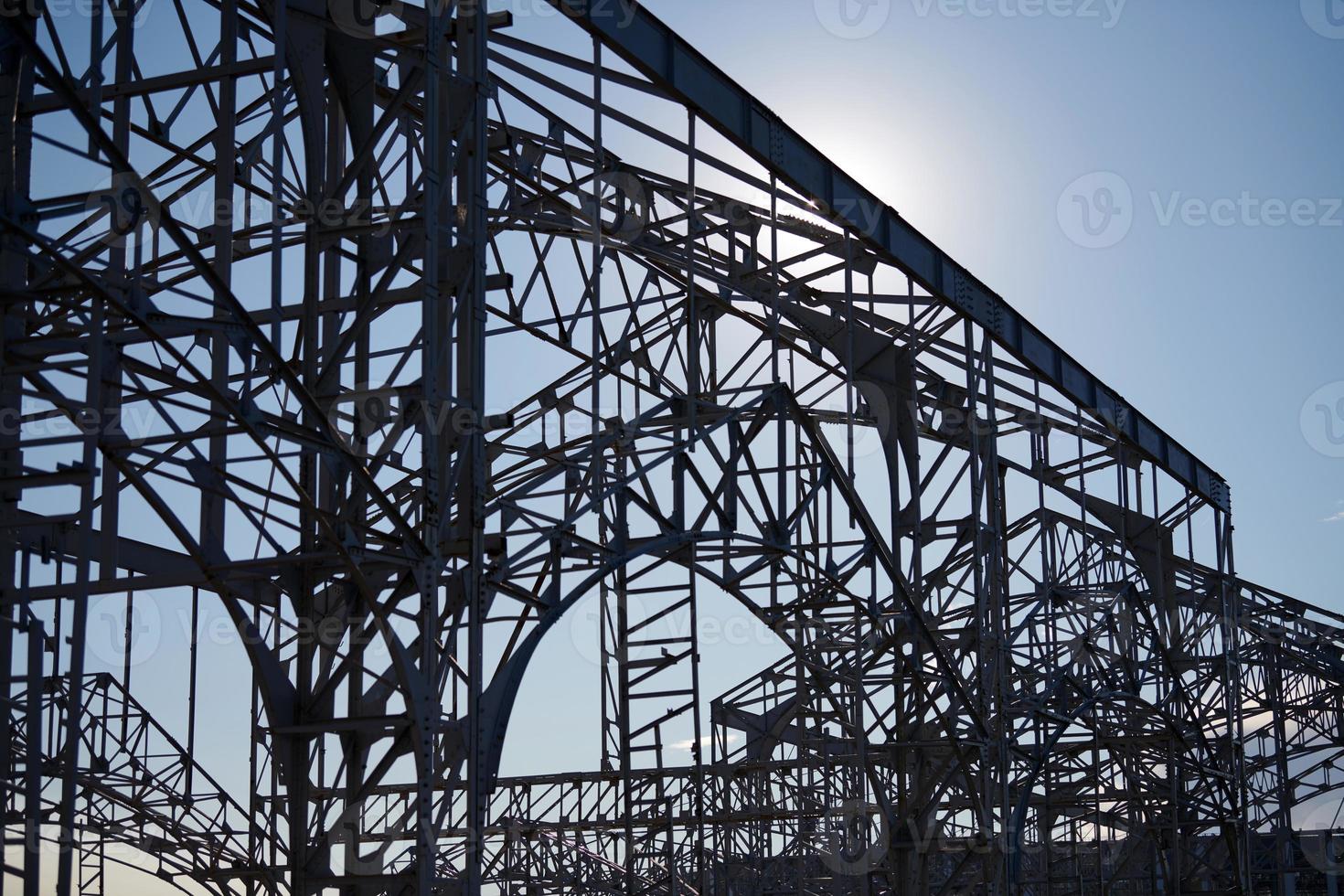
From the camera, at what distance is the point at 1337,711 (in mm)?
45344

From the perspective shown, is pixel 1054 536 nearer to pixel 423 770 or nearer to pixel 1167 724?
pixel 1167 724

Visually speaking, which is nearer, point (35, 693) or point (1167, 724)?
point (35, 693)

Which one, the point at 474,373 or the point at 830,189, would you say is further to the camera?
the point at 830,189

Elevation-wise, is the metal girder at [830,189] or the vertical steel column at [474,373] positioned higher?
the metal girder at [830,189]

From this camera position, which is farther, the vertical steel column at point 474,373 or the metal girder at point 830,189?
the metal girder at point 830,189

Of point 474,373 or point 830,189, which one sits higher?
point 830,189

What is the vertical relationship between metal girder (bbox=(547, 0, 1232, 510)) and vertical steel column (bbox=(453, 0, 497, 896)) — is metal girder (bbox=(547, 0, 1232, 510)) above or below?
above

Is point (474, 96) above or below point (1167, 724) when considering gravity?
above

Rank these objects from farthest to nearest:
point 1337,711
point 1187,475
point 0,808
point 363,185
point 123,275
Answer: point 1337,711 < point 1187,475 < point 363,185 < point 123,275 < point 0,808

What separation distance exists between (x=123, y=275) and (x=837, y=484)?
13104mm

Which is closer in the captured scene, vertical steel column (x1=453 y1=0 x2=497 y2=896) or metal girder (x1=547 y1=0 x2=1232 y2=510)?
vertical steel column (x1=453 y1=0 x2=497 y2=896)

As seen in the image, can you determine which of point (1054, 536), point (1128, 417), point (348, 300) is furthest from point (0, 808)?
point (1128, 417)

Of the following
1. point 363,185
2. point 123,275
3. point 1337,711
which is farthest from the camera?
point 1337,711

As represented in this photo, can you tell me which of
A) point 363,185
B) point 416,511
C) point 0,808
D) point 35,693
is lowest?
point 0,808
